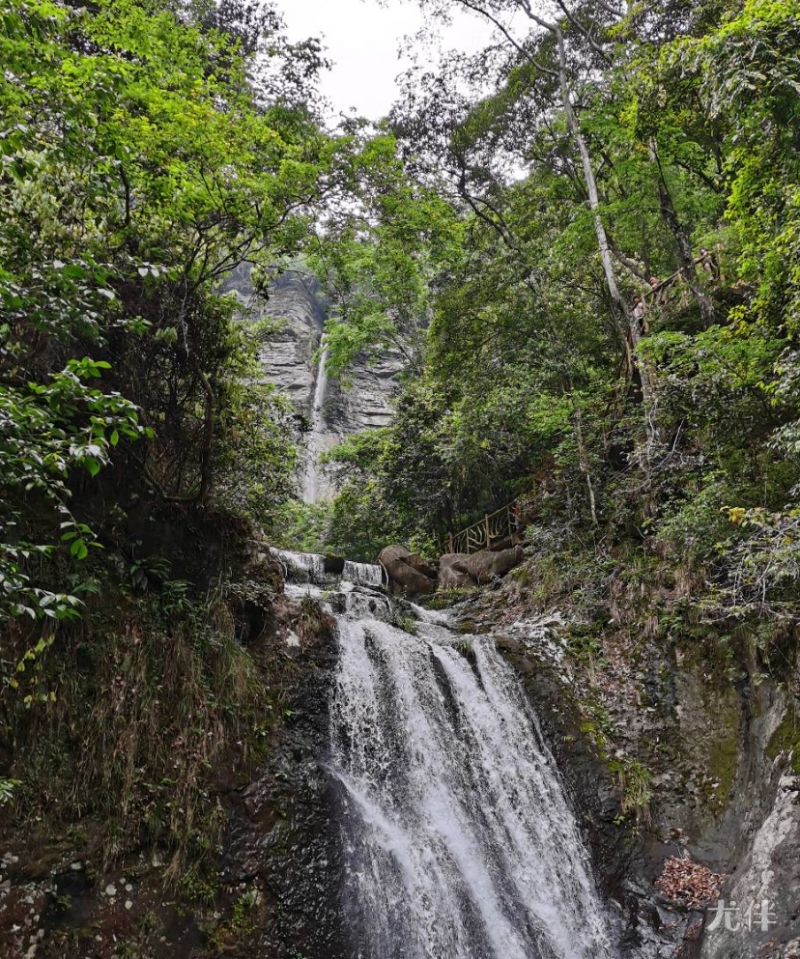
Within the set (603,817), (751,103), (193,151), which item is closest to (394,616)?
(603,817)

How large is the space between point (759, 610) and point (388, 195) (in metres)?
7.12

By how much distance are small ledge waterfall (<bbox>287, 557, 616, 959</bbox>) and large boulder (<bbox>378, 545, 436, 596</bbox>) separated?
→ 6.09 m

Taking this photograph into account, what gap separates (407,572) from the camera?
51.7 ft

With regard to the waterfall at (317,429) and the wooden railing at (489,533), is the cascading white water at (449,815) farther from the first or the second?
the waterfall at (317,429)

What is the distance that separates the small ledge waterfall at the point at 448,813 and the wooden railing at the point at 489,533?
22.1ft

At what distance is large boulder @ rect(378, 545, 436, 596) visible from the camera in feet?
50.7

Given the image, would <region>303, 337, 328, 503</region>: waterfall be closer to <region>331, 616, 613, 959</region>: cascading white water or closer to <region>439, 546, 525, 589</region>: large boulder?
<region>439, 546, 525, 589</region>: large boulder

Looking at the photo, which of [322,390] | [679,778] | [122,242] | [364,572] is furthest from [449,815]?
[322,390]

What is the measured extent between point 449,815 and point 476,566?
7862 millimetres

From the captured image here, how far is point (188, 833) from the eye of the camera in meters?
5.44

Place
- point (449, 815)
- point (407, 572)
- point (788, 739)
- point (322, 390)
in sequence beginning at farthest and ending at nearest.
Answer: point (322, 390)
point (407, 572)
point (449, 815)
point (788, 739)

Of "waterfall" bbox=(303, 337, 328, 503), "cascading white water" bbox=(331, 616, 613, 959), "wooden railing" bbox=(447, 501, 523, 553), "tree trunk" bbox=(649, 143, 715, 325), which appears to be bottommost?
"cascading white water" bbox=(331, 616, 613, 959)

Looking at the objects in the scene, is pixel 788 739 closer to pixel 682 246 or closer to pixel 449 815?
pixel 449 815

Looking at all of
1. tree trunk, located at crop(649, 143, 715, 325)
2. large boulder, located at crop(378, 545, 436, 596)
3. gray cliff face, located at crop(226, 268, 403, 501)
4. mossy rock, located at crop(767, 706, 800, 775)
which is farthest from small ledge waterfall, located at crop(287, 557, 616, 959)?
gray cliff face, located at crop(226, 268, 403, 501)
